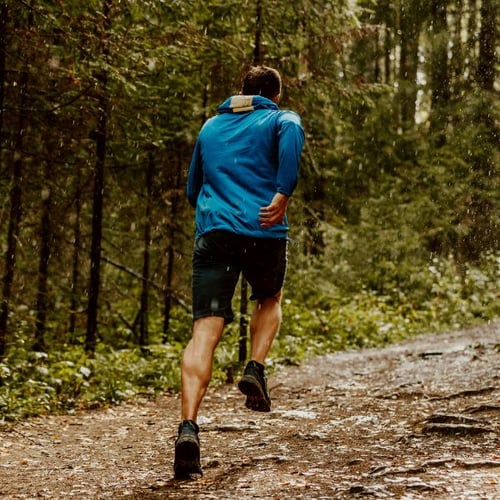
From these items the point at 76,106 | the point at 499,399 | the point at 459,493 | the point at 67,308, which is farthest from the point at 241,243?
the point at 67,308

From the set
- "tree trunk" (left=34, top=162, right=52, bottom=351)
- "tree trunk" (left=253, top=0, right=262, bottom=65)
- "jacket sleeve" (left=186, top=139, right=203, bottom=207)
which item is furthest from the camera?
"tree trunk" (left=34, top=162, right=52, bottom=351)

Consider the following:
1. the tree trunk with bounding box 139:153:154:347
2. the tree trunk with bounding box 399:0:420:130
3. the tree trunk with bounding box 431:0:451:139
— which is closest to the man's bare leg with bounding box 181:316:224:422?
the tree trunk with bounding box 139:153:154:347

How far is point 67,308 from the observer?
13.4m

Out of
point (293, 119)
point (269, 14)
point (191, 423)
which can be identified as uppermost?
point (269, 14)

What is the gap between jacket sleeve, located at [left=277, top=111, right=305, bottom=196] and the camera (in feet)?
12.8

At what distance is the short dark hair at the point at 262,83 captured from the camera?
4.32 m

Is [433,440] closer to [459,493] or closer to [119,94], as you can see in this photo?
[459,493]

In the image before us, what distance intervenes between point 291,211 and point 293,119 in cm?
752

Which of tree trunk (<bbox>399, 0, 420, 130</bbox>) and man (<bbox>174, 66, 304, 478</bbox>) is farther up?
tree trunk (<bbox>399, 0, 420, 130</bbox>)

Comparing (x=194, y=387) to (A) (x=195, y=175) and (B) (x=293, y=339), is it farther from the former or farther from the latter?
(B) (x=293, y=339)

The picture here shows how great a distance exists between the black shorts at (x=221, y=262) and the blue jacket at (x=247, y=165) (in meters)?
0.06

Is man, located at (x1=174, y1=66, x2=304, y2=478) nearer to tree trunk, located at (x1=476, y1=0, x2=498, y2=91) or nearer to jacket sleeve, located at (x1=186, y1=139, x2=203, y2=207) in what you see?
Answer: jacket sleeve, located at (x1=186, y1=139, x2=203, y2=207)

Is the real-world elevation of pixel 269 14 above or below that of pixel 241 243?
above

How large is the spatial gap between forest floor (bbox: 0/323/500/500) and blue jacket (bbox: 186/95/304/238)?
143 cm
